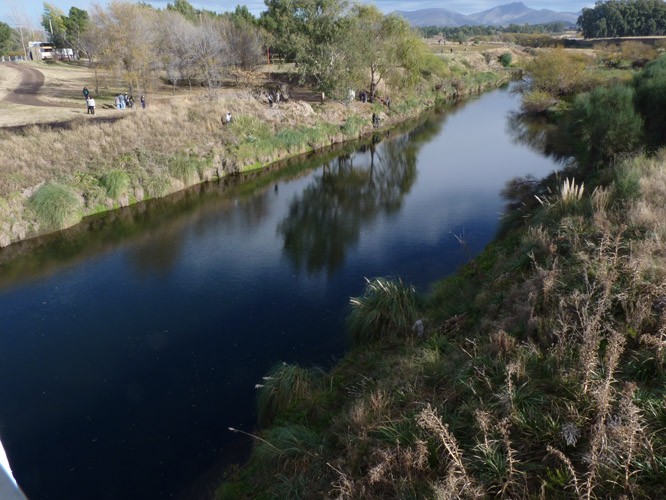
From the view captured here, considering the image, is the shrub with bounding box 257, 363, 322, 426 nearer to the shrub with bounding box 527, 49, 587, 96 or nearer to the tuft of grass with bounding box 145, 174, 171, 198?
the tuft of grass with bounding box 145, 174, 171, 198

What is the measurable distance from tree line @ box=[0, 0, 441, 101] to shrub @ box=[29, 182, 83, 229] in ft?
56.0

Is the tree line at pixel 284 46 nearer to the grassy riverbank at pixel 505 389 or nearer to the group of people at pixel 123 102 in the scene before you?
the group of people at pixel 123 102

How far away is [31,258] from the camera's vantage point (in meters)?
18.4

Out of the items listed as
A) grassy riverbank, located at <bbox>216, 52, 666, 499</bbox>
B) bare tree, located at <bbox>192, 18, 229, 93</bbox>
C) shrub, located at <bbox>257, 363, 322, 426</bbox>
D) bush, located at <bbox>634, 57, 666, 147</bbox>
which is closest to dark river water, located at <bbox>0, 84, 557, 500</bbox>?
shrub, located at <bbox>257, 363, 322, 426</bbox>

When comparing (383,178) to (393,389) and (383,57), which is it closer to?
(383,57)

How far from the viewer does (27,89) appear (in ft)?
134

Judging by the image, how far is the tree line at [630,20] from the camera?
106m

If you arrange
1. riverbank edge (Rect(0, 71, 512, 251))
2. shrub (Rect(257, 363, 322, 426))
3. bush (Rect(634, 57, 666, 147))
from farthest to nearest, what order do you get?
riverbank edge (Rect(0, 71, 512, 251)) < bush (Rect(634, 57, 666, 147)) < shrub (Rect(257, 363, 322, 426))

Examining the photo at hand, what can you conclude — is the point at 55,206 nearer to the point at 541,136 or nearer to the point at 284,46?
the point at 284,46

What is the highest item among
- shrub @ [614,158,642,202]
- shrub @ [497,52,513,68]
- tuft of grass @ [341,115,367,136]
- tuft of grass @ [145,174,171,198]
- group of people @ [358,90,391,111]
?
shrub @ [497,52,513,68]

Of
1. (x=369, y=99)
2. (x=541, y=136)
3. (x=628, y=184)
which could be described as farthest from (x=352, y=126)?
(x=628, y=184)

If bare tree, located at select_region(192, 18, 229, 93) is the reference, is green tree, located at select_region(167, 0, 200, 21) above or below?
above

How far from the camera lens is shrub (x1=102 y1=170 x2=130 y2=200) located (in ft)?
75.9

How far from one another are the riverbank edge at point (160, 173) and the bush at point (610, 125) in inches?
751
